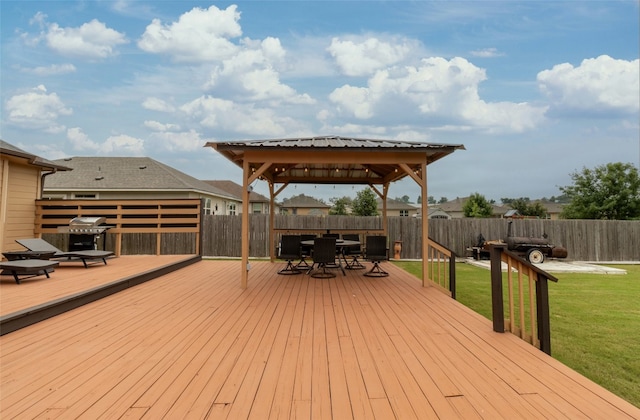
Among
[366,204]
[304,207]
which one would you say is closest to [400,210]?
[366,204]

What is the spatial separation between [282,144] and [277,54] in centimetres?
1153

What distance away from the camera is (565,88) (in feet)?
49.6

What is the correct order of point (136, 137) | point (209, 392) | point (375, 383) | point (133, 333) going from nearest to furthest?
point (209, 392) → point (375, 383) → point (133, 333) → point (136, 137)

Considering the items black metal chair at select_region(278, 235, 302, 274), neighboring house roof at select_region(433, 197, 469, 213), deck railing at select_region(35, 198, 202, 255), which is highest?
neighboring house roof at select_region(433, 197, 469, 213)

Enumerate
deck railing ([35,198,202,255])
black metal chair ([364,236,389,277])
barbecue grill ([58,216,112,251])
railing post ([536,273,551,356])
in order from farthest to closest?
deck railing ([35,198,202,255]), barbecue grill ([58,216,112,251]), black metal chair ([364,236,389,277]), railing post ([536,273,551,356])

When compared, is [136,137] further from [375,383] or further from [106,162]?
[375,383]

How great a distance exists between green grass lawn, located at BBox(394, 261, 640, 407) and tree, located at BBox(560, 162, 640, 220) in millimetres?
20561

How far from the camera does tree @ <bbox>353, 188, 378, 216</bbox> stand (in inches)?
1180

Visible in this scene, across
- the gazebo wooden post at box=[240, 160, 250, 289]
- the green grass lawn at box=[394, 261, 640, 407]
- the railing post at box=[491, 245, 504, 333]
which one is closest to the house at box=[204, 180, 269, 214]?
the green grass lawn at box=[394, 261, 640, 407]

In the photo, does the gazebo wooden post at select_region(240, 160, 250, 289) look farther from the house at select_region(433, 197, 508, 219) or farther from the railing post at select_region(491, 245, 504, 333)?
the house at select_region(433, 197, 508, 219)

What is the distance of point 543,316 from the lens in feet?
9.95

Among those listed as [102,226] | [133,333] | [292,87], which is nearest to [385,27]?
[292,87]

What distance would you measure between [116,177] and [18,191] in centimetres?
789

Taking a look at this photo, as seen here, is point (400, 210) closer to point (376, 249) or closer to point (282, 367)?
point (376, 249)
